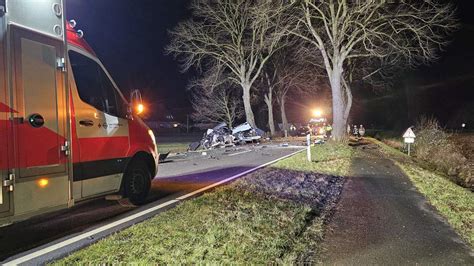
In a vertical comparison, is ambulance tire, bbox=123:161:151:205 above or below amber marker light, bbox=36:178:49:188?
below

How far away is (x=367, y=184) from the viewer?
10906mm

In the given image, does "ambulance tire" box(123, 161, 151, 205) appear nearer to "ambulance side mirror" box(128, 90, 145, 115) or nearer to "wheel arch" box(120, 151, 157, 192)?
"wheel arch" box(120, 151, 157, 192)

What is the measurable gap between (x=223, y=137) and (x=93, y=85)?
863 inches

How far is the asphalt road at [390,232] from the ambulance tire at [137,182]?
3.59m

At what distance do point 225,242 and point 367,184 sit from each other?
6758mm

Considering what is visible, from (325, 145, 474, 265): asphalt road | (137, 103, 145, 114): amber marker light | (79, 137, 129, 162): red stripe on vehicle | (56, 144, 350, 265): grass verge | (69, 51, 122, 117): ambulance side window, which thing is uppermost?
(69, 51, 122, 117): ambulance side window

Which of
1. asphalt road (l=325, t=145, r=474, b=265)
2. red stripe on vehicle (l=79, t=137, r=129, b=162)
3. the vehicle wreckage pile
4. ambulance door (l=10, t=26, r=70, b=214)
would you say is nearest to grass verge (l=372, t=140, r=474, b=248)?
asphalt road (l=325, t=145, r=474, b=265)

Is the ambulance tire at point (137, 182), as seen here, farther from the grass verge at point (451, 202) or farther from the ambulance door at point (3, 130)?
the grass verge at point (451, 202)

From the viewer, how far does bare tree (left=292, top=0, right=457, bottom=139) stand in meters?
22.5

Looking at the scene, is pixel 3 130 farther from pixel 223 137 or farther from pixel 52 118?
pixel 223 137

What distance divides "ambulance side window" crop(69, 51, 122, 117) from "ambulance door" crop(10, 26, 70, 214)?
53 centimetres

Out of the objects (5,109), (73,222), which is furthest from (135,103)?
(5,109)

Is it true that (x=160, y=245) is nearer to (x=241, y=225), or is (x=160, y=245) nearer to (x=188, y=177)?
(x=241, y=225)

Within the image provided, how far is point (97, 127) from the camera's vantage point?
632 centimetres
